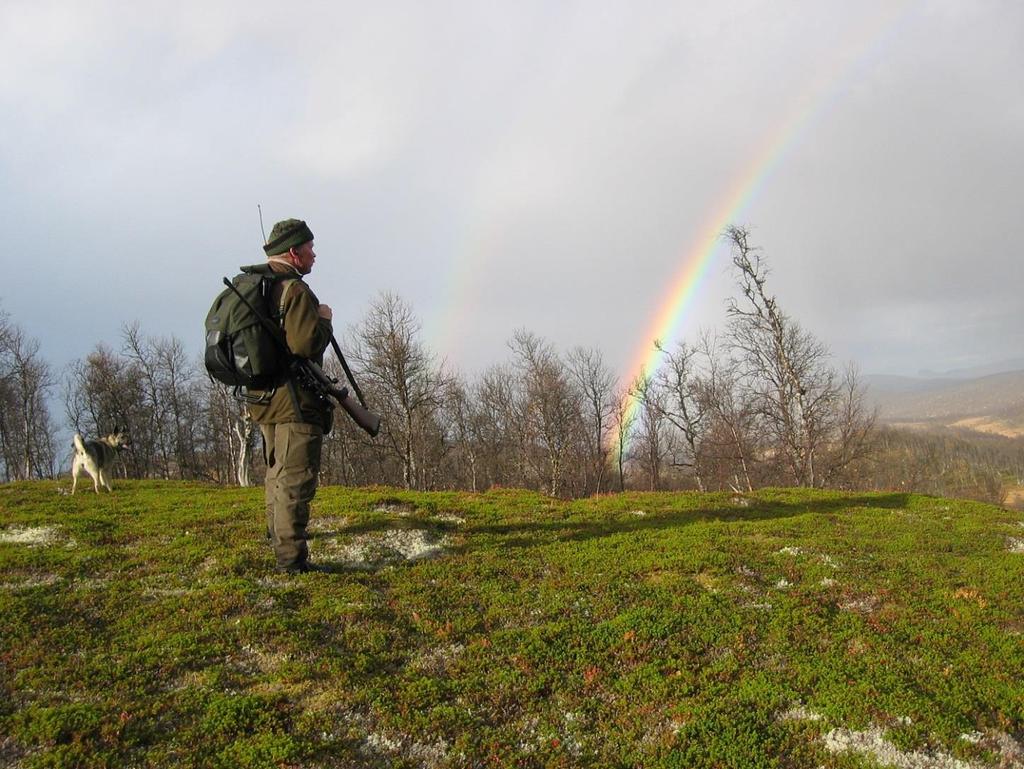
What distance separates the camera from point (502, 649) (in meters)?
6.10

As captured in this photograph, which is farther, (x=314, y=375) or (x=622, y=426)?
(x=622, y=426)

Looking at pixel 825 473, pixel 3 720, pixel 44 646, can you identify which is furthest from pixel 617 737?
pixel 825 473

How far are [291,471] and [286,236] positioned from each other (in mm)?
3119

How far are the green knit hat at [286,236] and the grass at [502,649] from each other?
4.41 metres

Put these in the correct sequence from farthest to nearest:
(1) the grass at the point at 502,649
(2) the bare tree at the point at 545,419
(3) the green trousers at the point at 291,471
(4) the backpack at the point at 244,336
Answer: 1. (2) the bare tree at the point at 545,419
2. (3) the green trousers at the point at 291,471
3. (4) the backpack at the point at 244,336
4. (1) the grass at the point at 502,649

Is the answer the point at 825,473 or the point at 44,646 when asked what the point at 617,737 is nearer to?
the point at 44,646

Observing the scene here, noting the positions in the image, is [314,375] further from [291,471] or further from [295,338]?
[291,471]

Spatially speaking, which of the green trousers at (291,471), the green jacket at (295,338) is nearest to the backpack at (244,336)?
the green jacket at (295,338)

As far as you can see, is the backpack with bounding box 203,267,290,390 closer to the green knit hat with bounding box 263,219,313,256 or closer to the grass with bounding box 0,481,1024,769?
the green knit hat with bounding box 263,219,313,256

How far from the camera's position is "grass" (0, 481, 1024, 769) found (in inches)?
175

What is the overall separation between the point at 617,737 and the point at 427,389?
40188 mm

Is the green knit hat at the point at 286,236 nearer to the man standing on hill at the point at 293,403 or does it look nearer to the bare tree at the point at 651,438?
the man standing on hill at the point at 293,403

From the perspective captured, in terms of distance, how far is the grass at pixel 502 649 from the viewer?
14.5 feet

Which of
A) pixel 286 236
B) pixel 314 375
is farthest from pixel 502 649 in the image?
pixel 286 236
